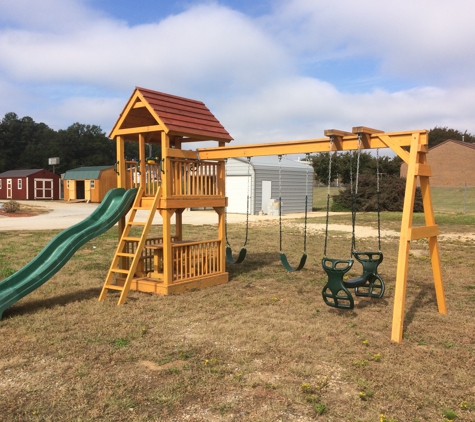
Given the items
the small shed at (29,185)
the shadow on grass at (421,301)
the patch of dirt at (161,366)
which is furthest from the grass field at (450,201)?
the patch of dirt at (161,366)

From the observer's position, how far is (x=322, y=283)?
8.41 meters

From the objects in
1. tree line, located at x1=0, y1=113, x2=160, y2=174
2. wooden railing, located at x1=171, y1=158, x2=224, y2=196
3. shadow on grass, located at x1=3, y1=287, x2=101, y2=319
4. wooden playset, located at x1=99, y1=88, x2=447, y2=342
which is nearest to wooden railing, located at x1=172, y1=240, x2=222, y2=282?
wooden playset, located at x1=99, y1=88, x2=447, y2=342

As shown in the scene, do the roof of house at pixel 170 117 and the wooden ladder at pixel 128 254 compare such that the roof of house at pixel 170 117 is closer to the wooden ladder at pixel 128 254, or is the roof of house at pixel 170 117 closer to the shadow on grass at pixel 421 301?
the wooden ladder at pixel 128 254

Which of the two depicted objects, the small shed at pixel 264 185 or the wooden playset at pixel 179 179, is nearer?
the wooden playset at pixel 179 179

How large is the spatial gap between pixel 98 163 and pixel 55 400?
6698 centimetres

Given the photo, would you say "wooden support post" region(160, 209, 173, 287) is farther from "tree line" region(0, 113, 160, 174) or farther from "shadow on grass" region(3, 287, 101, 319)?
"tree line" region(0, 113, 160, 174)

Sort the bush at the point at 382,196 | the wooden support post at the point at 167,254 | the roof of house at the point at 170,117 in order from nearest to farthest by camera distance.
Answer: the wooden support post at the point at 167,254 < the roof of house at the point at 170,117 < the bush at the point at 382,196

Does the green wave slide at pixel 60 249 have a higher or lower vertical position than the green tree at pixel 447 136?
lower

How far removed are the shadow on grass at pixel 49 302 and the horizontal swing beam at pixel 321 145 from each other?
3.09 metres

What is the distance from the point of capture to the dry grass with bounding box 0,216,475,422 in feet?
12.1

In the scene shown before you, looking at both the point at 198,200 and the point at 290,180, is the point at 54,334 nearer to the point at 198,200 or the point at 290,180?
the point at 198,200

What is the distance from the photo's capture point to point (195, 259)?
8.41 metres

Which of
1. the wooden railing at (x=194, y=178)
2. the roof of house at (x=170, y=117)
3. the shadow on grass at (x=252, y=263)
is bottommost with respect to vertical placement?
the shadow on grass at (x=252, y=263)

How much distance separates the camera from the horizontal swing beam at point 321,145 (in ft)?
19.7
